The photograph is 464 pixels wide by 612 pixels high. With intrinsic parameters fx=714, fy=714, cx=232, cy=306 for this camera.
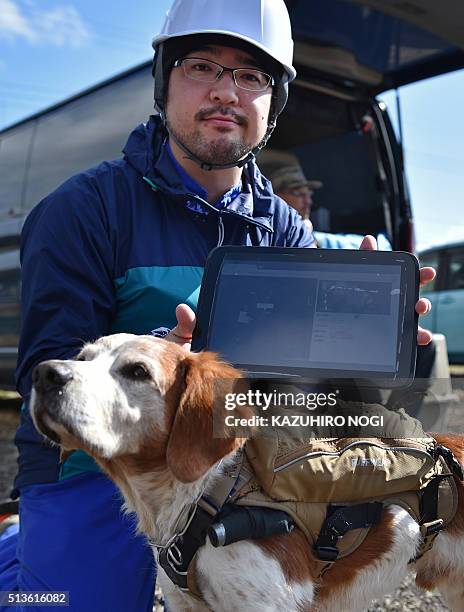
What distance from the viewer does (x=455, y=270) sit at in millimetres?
9789

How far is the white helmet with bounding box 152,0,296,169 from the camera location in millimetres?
2750

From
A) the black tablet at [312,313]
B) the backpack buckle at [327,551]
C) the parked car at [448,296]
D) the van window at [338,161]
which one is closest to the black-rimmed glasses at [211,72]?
the black tablet at [312,313]

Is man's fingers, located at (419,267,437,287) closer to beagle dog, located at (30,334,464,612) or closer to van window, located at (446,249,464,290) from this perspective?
beagle dog, located at (30,334,464,612)

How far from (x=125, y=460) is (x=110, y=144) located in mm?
3692

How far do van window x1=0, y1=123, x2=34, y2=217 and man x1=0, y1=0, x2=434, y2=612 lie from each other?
4.03 m

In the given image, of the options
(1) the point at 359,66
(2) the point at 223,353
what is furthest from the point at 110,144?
(2) the point at 223,353

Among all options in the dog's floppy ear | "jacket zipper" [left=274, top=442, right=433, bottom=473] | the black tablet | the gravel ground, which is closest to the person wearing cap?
the gravel ground

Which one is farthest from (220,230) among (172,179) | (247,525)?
(247,525)

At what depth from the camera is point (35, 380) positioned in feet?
6.42

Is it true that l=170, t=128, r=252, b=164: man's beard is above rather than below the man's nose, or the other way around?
below

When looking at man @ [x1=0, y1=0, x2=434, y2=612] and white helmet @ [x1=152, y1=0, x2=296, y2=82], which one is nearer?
man @ [x1=0, y1=0, x2=434, y2=612]

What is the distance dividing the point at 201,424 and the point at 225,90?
1367 millimetres

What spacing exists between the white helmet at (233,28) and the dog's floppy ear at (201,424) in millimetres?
1047

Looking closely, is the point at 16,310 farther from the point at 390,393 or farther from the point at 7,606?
the point at 390,393
